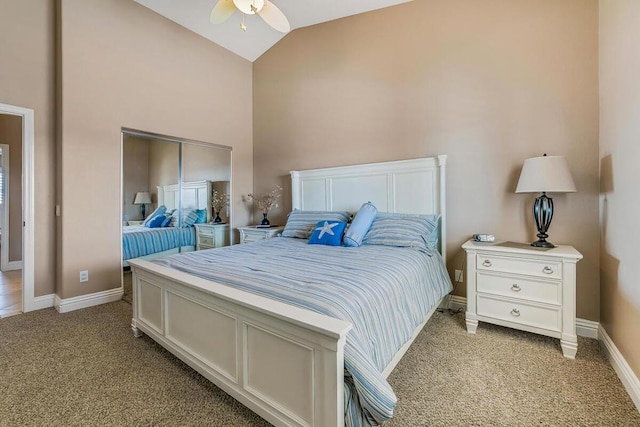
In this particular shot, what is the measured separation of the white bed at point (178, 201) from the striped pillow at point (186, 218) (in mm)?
57

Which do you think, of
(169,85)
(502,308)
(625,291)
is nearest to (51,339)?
(169,85)

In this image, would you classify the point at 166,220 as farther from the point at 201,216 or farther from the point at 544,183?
the point at 544,183

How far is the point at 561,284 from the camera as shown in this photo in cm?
212

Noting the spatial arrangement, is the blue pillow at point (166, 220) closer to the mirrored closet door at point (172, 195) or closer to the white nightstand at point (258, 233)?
the mirrored closet door at point (172, 195)

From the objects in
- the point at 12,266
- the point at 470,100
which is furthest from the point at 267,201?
the point at 12,266

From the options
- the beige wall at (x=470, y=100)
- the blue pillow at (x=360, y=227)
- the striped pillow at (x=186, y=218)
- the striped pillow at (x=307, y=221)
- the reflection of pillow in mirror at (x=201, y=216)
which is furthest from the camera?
the reflection of pillow in mirror at (x=201, y=216)

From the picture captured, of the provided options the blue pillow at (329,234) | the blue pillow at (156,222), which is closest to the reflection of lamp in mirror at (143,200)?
the blue pillow at (156,222)

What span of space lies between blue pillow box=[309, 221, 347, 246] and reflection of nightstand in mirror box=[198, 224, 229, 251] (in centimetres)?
202

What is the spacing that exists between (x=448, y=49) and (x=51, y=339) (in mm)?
4525

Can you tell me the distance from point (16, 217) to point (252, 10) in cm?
534

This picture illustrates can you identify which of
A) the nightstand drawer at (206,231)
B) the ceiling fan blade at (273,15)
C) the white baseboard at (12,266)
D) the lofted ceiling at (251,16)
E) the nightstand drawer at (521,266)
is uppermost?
the lofted ceiling at (251,16)

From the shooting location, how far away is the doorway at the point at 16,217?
2.89 metres

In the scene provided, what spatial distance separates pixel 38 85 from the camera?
9.71ft

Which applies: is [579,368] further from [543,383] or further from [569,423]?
[569,423]
